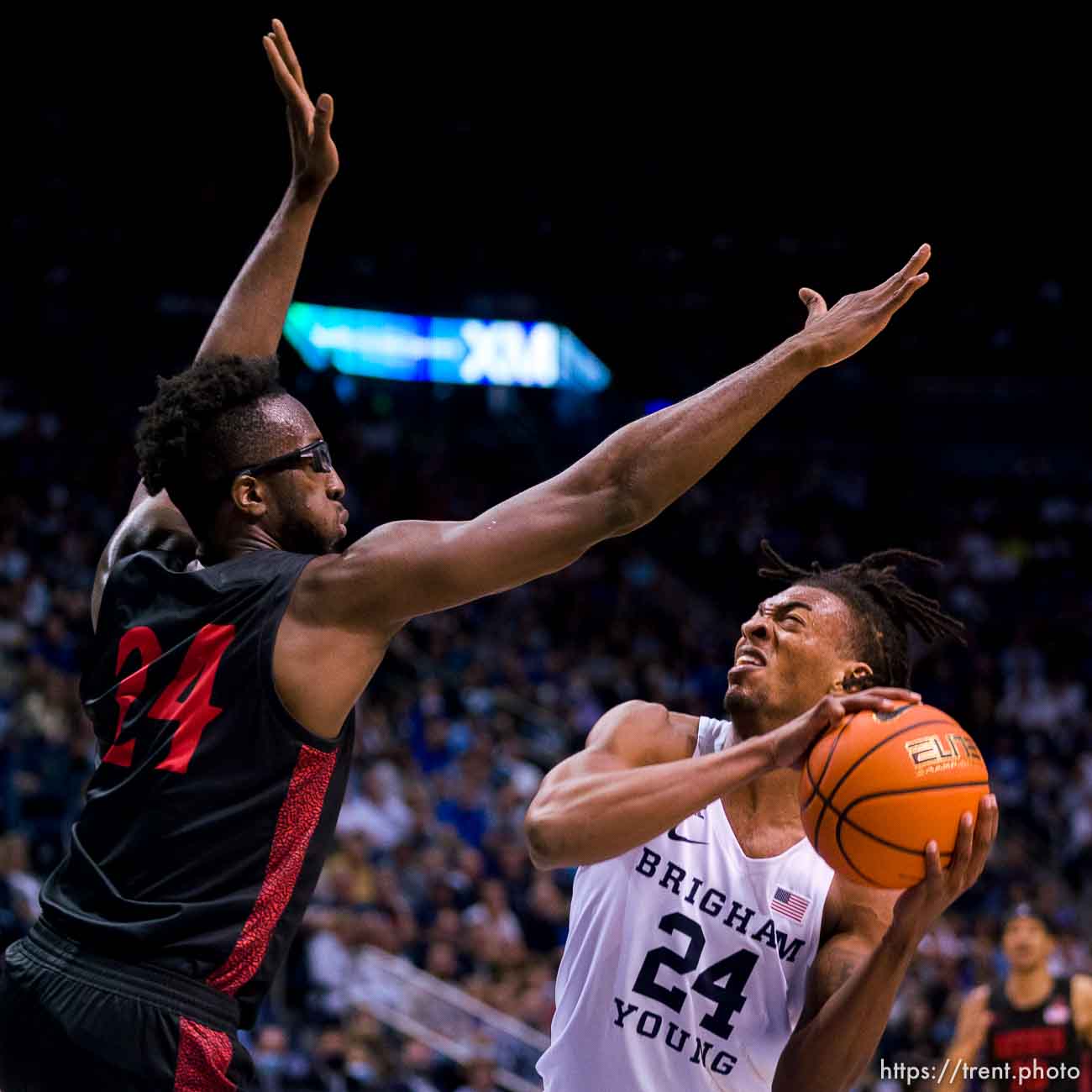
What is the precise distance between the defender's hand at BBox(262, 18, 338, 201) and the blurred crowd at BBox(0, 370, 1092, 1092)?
368cm

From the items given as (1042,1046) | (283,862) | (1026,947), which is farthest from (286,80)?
(1042,1046)

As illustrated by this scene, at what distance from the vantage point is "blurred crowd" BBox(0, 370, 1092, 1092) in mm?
9062

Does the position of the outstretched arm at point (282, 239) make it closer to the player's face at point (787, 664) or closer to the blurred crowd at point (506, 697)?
the player's face at point (787, 664)

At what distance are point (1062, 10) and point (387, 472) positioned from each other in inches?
373

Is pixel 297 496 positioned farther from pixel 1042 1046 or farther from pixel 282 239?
pixel 1042 1046

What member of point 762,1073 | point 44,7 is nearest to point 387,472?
point 44,7

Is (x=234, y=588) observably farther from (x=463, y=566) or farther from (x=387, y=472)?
(x=387, y=472)

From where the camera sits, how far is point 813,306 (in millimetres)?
3338

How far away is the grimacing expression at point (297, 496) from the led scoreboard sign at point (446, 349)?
16991 mm

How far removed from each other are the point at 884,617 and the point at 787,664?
321 millimetres

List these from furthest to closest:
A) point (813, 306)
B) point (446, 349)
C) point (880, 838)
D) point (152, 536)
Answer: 1. point (446, 349)
2. point (152, 536)
3. point (813, 306)
4. point (880, 838)

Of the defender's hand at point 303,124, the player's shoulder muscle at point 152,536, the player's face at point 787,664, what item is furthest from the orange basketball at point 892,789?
the defender's hand at point 303,124

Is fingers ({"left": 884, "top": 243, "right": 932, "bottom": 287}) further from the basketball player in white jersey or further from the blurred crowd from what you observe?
the blurred crowd

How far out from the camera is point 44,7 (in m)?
17.3
